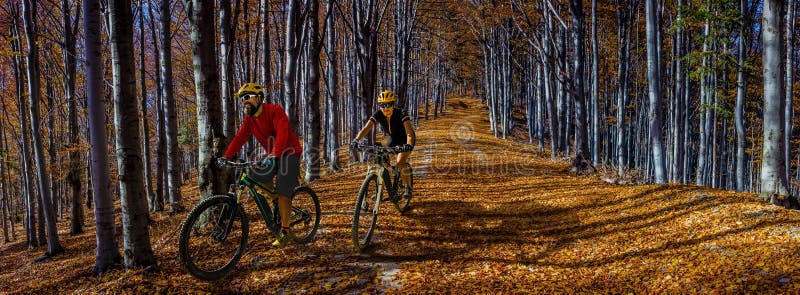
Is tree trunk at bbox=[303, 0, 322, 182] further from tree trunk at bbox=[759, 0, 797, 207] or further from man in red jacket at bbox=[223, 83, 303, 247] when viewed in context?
tree trunk at bbox=[759, 0, 797, 207]

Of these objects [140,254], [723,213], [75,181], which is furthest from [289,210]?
[75,181]

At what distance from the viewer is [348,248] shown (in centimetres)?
558

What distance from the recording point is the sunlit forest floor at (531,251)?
416cm

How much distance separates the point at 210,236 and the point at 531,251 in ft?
13.5

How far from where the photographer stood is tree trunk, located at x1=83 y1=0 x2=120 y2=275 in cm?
503

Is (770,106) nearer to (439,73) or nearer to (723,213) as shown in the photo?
(723,213)

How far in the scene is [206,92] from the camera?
6305 millimetres

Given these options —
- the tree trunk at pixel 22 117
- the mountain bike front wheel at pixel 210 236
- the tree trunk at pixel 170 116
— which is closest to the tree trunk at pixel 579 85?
the mountain bike front wheel at pixel 210 236

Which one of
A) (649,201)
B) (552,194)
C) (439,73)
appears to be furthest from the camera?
(439,73)

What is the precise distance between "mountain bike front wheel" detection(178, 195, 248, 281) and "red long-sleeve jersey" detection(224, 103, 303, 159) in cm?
67

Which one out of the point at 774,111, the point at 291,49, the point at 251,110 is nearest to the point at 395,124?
the point at 251,110

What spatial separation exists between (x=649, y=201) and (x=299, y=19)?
9.81 metres

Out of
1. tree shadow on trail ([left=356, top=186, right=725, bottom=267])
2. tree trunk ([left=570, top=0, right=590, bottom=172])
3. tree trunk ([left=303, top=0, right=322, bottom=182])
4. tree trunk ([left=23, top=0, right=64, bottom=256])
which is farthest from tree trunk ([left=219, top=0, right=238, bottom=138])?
tree trunk ([left=570, top=0, right=590, bottom=172])

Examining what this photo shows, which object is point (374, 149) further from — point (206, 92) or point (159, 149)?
point (159, 149)
